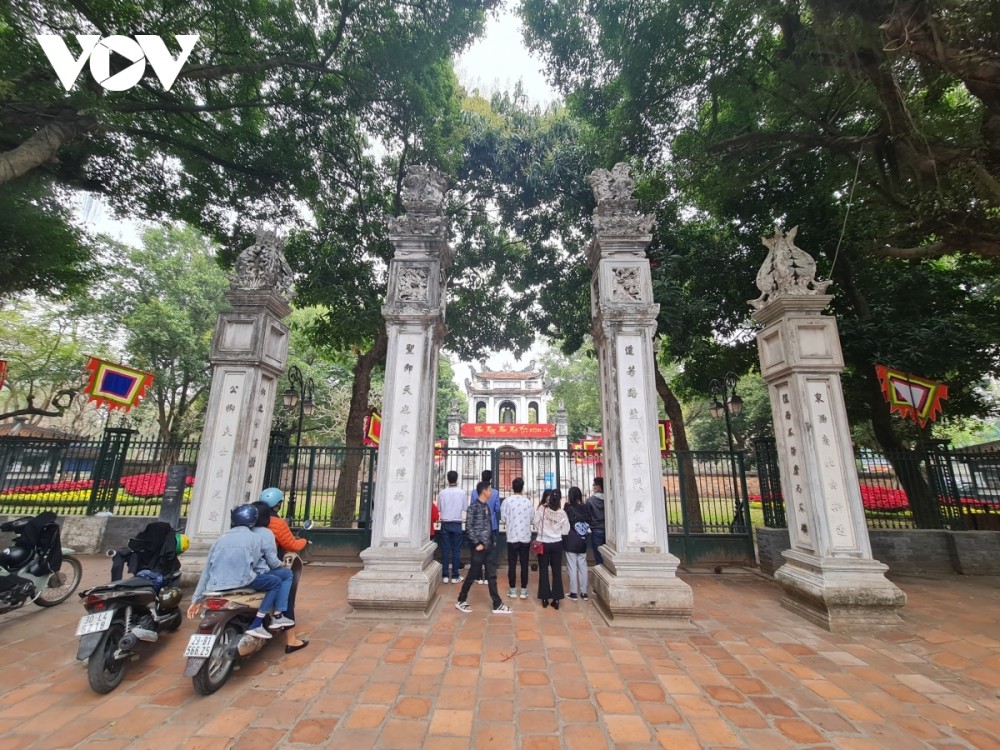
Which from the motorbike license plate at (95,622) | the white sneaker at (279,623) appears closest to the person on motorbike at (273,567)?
the white sneaker at (279,623)

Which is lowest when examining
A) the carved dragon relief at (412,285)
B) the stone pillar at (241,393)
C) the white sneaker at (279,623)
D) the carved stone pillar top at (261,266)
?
the white sneaker at (279,623)

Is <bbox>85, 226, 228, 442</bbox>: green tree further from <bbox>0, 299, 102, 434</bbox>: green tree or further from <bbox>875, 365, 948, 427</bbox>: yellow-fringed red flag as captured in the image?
<bbox>875, 365, 948, 427</bbox>: yellow-fringed red flag

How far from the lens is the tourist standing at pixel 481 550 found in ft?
17.4

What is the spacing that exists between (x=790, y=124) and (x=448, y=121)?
753 cm

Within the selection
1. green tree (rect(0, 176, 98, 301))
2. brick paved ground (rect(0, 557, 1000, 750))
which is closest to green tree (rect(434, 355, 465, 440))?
green tree (rect(0, 176, 98, 301))

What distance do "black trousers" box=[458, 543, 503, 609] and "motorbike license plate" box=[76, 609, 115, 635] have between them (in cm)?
342

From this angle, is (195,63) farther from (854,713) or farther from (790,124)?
(854,713)

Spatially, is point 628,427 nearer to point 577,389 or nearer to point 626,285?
point 626,285

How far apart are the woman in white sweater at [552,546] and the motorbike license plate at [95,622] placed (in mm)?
4212

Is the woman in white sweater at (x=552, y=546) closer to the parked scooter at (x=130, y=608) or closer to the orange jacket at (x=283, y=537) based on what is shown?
the orange jacket at (x=283, y=537)

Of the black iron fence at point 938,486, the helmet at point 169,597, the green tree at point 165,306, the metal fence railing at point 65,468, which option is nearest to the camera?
the helmet at point 169,597

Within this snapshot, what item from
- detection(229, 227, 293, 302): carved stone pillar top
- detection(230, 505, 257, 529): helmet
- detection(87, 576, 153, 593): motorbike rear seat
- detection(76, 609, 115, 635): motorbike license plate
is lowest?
detection(76, 609, 115, 635): motorbike license plate

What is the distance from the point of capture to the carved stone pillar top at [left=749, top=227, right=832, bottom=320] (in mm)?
6031

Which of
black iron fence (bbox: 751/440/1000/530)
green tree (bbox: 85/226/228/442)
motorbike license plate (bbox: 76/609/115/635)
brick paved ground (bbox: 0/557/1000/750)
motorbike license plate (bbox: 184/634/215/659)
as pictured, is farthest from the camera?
green tree (bbox: 85/226/228/442)
